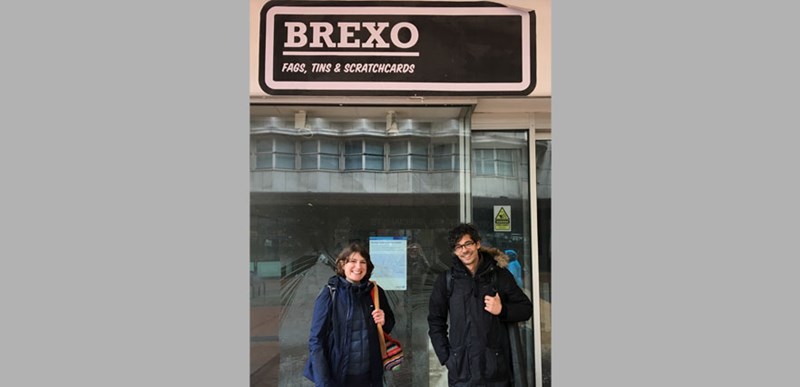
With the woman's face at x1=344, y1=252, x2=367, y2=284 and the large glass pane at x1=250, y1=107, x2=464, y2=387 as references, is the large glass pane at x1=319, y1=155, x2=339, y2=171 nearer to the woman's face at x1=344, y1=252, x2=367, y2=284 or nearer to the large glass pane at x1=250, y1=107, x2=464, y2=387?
the large glass pane at x1=250, y1=107, x2=464, y2=387

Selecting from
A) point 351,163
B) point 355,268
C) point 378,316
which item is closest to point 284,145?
point 351,163

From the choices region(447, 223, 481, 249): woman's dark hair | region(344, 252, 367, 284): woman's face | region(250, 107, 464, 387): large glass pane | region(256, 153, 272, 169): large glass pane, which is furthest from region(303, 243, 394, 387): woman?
region(256, 153, 272, 169): large glass pane

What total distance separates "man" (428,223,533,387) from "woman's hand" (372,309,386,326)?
15.8 inches

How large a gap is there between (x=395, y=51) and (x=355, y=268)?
7.15 ft

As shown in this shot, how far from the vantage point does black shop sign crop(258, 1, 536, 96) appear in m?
5.20

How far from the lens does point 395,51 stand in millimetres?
5199

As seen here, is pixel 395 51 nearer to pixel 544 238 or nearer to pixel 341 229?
pixel 341 229

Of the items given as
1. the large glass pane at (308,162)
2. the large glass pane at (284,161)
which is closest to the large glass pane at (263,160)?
the large glass pane at (284,161)

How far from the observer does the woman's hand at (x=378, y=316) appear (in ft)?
14.4

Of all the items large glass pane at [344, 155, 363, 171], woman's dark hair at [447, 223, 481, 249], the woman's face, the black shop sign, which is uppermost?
the black shop sign

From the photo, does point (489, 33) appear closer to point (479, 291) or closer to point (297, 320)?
point (479, 291)

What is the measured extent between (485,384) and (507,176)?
2.34 meters

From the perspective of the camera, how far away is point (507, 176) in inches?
227

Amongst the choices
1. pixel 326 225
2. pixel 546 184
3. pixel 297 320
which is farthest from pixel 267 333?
pixel 546 184
